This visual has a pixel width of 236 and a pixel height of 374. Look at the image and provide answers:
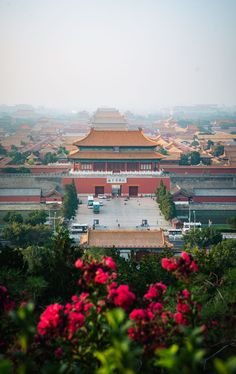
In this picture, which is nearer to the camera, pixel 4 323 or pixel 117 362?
pixel 117 362

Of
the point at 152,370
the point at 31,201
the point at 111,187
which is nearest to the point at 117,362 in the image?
the point at 152,370

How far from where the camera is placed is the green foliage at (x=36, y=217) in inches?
596

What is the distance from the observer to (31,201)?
19.0 meters

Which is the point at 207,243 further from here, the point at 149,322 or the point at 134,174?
the point at 149,322

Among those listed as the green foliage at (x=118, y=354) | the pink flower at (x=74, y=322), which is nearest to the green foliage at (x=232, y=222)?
the pink flower at (x=74, y=322)

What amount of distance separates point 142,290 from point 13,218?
894 centimetres

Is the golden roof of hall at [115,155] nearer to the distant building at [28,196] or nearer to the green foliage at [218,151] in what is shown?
the distant building at [28,196]

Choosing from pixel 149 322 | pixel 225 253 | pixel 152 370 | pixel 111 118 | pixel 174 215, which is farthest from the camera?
pixel 111 118

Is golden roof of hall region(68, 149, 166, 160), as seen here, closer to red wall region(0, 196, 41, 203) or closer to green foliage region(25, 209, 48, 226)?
red wall region(0, 196, 41, 203)

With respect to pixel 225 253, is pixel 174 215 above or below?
below

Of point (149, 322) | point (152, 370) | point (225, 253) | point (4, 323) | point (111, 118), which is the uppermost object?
point (149, 322)

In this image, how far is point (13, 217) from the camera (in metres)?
15.4

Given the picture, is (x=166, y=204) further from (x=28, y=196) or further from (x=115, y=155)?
(x=28, y=196)

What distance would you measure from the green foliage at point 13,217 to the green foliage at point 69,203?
1.52 meters
